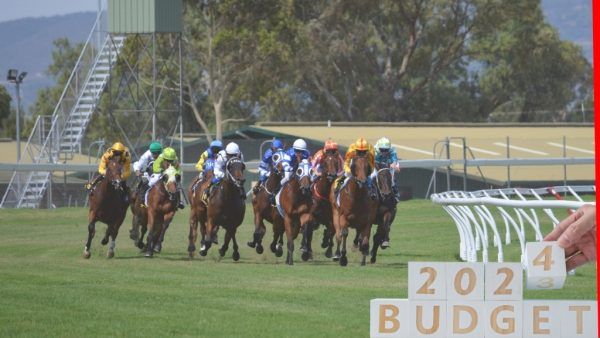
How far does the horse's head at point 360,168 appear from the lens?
64.2 ft

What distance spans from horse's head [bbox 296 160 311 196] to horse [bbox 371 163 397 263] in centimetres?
98

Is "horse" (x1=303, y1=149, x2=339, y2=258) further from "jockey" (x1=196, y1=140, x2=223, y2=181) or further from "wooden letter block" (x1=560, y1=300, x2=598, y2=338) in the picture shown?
"wooden letter block" (x1=560, y1=300, x2=598, y2=338)

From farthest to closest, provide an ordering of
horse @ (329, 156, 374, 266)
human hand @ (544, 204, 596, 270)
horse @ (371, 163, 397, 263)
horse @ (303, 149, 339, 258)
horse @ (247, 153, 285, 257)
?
horse @ (247, 153, 285, 257) < horse @ (371, 163, 397, 263) < horse @ (303, 149, 339, 258) < horse @ (329, 156, 374, 266) < human hand @ (544, 204, 596, 270)

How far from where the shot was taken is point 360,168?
19.6 m

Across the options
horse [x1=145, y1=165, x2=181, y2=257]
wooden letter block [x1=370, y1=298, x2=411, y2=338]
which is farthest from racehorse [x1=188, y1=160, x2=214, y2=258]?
wooden letter block [x1=370, y1=298, x2=411, y2=338]

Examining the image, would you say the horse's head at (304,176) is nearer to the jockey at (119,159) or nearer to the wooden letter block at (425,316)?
the jockey at (119,159)

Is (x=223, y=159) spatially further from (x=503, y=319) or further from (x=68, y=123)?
(x=68, y=123)

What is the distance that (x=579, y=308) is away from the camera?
27.9 feet

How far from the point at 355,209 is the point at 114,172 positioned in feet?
11.5

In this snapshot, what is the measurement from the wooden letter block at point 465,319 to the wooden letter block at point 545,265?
1.14m

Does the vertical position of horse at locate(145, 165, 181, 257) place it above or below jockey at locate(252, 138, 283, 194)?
below

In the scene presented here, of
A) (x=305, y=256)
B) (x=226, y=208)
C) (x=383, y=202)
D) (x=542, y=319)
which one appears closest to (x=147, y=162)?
(x=226, y=208)

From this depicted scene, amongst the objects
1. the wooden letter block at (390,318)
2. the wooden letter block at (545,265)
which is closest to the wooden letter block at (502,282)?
the wooden letter block at (390,318)

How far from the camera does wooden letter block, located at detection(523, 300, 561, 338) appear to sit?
8.52 meters
